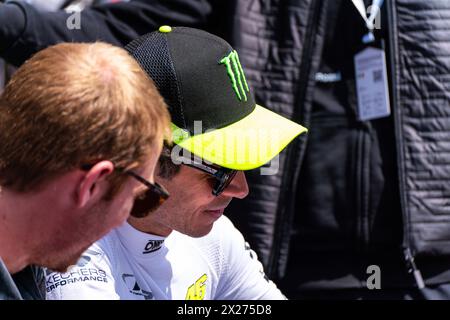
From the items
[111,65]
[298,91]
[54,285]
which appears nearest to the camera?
[111,65]

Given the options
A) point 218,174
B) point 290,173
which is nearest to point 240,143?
point 218,174

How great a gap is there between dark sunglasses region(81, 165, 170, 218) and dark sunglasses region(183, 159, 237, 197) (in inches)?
15.5

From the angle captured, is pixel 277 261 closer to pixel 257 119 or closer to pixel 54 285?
pixel 257 119

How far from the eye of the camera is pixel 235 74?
7.27ft

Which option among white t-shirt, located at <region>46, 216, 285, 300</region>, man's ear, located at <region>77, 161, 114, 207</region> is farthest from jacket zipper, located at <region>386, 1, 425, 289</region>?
man's ear, located at <region>77, 161, 114, 207</region>

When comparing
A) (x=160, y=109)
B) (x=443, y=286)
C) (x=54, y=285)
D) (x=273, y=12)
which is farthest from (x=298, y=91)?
(x=160, y=109)

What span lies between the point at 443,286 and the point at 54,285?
4.81ft

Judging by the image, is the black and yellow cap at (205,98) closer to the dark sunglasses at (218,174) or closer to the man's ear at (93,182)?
the dark sunglasses at (218,174)

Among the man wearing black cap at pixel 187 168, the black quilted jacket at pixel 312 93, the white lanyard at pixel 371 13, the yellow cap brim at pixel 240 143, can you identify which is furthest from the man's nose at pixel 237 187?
the white lanyard at pixel 371 13

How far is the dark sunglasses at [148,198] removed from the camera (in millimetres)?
1677

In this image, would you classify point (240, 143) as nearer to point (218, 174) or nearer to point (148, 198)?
point (218, 174)

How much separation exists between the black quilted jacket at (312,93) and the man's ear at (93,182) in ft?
4.70

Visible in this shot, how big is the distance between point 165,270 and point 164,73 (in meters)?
0.55

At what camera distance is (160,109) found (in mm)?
1632
